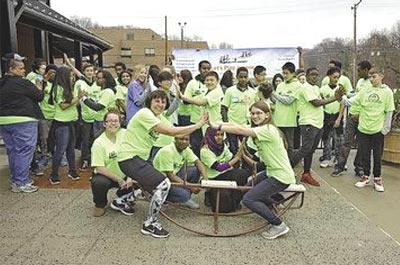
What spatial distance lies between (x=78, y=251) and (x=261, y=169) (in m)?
2.43

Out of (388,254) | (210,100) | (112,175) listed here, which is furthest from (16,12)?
(388,254)

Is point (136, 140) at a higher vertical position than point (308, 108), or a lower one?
lower

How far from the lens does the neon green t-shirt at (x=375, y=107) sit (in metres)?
6.27

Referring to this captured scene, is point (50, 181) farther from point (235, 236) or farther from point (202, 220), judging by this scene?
point (235, 236)

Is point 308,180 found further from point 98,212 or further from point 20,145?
point 20,145

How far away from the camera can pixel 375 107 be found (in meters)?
6.30

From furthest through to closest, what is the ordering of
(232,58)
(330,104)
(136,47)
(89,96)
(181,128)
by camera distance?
(136,47) < (232,58) < (330,104) < (89,96) < (181,128)

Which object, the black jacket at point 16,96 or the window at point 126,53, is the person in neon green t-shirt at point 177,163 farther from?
the window at point 126,53

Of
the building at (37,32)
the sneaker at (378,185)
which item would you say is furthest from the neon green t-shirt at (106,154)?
the building at (37,32)

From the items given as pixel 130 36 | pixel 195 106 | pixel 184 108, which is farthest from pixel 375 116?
pixel 130 36

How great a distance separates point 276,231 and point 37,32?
388 inches

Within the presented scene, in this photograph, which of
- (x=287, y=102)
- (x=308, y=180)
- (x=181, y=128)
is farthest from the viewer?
(x=308, y=180)

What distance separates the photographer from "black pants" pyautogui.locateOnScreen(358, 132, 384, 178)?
6305 mm

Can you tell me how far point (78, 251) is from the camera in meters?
4.00
